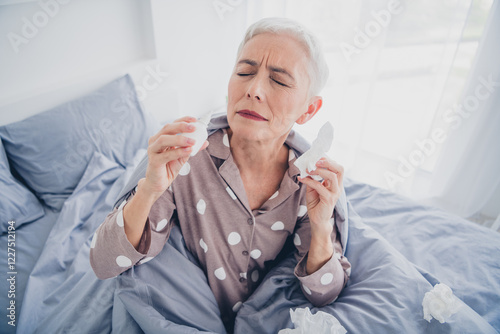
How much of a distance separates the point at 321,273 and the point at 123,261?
57 cm

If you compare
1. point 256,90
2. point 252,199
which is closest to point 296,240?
point 252,199

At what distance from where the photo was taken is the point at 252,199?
3.47 feet

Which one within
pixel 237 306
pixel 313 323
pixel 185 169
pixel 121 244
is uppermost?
pixel 185 169

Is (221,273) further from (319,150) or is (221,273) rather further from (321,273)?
(319,150)

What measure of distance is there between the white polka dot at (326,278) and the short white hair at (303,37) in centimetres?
57

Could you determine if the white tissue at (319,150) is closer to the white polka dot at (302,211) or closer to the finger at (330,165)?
the finger at (330,165)

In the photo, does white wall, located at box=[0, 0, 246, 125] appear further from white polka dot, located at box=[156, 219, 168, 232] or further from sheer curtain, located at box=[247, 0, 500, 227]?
white polka dot, located at box=[156, 219, 168, 232]

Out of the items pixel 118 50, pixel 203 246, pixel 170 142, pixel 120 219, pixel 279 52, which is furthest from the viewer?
pixel 118 50

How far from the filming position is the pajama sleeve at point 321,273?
3.05ft

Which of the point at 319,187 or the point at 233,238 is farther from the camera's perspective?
the point at 233,238

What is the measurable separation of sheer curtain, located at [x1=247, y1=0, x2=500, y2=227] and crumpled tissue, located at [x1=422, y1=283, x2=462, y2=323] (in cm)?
153

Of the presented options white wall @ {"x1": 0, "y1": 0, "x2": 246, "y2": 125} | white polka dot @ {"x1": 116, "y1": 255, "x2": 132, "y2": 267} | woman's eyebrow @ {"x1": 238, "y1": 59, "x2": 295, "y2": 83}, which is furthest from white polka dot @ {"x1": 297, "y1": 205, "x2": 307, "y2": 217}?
white wall @ {"x1": 0, "y1": 0, "x2": 246, "y2": 125}

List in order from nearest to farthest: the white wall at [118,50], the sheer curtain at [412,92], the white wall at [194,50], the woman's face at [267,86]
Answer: the woman's face at [267,86]
the white wall at [118,50]
the sheer curtain at [412,92]
the white wall at [194,50]

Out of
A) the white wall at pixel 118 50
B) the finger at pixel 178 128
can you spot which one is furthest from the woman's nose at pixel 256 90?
the white wall at pixel 118 50
